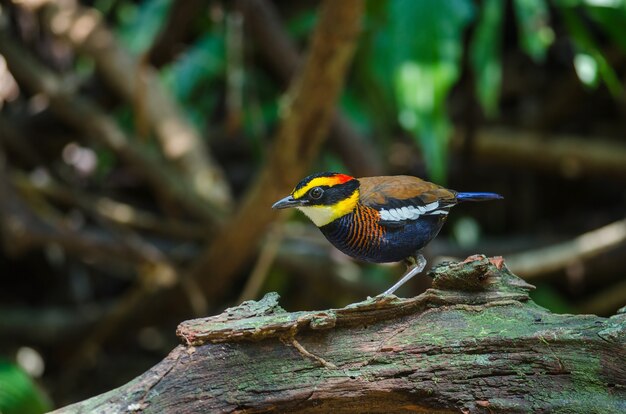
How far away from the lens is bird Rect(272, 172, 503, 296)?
2.06 metres

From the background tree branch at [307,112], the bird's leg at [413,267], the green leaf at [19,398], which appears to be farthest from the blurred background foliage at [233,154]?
the bird's leg at [413,267]

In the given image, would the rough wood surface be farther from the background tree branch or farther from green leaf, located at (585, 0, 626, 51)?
green leaf, located at (585, 0, 626, 51)

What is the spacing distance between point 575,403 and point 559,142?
164 inches

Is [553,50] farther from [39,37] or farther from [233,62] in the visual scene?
[39,37]

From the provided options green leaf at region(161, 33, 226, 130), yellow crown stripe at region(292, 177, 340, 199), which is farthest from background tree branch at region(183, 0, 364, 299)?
green leaf at region(161, 33, 226, 130)

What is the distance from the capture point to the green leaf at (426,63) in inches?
147

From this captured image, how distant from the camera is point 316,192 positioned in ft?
6.71

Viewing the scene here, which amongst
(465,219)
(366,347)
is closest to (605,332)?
(366,347)

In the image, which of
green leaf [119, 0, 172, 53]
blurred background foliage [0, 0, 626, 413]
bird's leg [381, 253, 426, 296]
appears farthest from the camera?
green leaf [119, 0, 172, 53]

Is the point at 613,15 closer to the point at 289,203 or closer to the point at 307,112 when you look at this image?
the point at 307,112

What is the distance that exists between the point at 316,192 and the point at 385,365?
47 centimetres

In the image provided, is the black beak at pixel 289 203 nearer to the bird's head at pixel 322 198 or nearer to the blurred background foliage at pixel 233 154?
the bird's head at pixel 322 198

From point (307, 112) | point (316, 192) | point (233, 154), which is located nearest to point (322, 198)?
point (316, 192)

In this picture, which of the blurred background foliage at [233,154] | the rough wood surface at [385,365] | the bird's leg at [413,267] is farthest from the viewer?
the blurred background foliage at [233,154]
